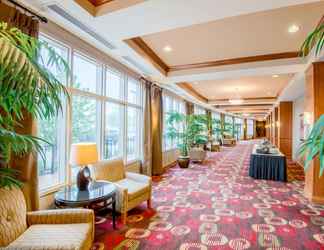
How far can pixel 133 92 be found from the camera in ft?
17.7

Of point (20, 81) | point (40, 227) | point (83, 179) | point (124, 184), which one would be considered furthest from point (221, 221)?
point (20, 81)

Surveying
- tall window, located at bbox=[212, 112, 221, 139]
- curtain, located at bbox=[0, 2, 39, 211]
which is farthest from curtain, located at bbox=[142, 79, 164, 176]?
tall window, located at bbox=[212, 112, 221, 139]

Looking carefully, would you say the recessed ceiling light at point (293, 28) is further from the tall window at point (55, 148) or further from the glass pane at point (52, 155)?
the glass pane at point (52, 155)

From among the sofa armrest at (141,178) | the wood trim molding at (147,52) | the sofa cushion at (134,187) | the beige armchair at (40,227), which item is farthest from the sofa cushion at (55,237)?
the wood trim molding at (147,52)

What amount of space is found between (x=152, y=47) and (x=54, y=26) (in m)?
1.83

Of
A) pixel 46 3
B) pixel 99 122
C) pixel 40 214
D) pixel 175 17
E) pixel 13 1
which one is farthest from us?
pixel 99 122

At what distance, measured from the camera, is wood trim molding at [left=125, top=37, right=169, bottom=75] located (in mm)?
3641

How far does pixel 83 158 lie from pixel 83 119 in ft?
4.04

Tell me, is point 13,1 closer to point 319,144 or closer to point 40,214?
point 40,214

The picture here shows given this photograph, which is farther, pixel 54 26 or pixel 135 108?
pixel 135 108

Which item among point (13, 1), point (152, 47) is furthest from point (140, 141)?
point (13, 1)

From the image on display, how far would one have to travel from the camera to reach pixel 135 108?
17.9ft

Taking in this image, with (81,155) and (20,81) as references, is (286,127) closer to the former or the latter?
(81,155)

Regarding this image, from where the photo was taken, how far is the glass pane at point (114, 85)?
435cm
